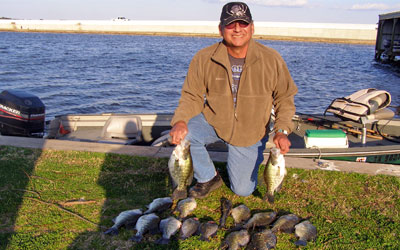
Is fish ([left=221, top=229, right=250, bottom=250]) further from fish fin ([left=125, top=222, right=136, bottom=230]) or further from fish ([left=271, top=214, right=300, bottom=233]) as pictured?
fish fin ([left=125, top=222, right=136, bottom=230])

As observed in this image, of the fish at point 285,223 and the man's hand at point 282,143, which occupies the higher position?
the man's hand at point 282,143

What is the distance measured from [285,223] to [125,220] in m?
1.66

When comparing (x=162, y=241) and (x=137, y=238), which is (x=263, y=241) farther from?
(x=137, y=238)

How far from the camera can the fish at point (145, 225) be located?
11.9ft

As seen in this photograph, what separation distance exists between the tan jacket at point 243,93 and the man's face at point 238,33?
116mm

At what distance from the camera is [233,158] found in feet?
14.5

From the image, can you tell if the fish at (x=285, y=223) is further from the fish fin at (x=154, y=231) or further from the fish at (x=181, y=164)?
the fish fin at (x=154, y=231)

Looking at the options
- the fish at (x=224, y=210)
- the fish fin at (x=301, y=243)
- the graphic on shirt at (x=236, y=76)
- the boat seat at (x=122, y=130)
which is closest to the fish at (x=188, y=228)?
the fish at (x=224, y=210)

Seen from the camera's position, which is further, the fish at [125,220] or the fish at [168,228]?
the fish at [125,220]

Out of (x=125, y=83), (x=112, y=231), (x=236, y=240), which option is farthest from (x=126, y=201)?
(x=125, y=83)

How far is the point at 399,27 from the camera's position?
35.5 m

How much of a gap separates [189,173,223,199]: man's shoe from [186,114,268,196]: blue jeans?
0.06m

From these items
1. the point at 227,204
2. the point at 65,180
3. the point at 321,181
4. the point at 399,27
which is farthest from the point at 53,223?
the point at 399,27

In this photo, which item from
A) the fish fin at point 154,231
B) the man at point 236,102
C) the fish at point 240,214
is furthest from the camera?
the man at point 236,102
